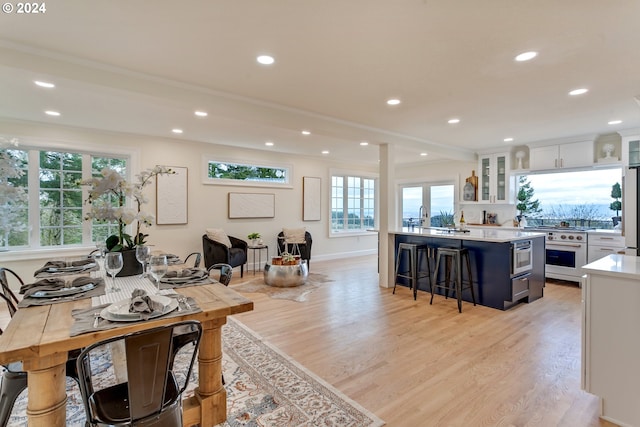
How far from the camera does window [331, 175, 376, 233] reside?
8109 millimetres

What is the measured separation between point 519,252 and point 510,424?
2.75 meters

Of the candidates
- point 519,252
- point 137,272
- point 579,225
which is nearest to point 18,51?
point 137,272

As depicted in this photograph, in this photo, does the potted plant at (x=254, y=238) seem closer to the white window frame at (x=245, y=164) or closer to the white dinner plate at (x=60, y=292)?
the white window frame at (x=245, y=164)

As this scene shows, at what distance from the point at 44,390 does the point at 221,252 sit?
4.18 metres

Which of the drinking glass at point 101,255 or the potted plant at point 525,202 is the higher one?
the potted plant at point 525,202

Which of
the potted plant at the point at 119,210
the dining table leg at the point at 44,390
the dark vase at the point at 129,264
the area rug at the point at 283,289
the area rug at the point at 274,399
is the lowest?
the area rug at the point at 274,399

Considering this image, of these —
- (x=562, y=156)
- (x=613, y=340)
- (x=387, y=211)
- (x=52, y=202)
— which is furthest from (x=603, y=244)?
(x=52, y=202)

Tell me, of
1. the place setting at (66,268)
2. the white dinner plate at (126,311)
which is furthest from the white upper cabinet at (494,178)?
the place setting at (66,268)

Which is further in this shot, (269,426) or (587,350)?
(587,350)

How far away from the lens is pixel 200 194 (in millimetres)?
6020

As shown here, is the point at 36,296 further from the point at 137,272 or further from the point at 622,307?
the point at 622,307

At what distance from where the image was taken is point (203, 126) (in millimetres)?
4789

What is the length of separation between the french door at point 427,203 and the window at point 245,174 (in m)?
3.50

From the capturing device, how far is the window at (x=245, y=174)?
6.24 metres
